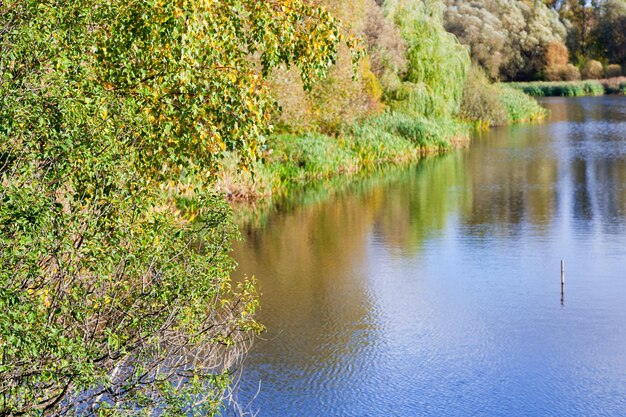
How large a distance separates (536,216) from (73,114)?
20.9 meters

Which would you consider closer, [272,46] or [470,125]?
[272,46]

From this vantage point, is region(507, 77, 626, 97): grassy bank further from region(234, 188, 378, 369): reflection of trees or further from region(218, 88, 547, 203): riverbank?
region(234, 188, 378, 369): reflection of trees

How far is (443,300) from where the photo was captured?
62.0 ft

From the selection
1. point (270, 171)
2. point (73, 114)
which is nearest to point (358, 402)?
point (73, 114)

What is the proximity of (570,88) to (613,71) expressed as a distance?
36.2 ft

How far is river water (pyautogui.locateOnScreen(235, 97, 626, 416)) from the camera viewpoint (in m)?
14.2

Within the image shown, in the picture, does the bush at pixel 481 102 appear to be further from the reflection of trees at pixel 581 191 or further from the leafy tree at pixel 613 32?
the leafy tree at pixel 613 32

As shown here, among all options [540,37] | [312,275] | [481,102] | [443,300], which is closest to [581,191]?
[312,275]

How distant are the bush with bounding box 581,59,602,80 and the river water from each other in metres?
60.3

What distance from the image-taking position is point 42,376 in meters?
7.96

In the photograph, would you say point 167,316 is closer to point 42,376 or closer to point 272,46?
point 42,376

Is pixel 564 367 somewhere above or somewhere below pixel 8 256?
below

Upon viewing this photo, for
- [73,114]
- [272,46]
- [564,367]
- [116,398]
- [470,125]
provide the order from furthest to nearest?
[470,125]
[564,367]
[272,46]
[116,398]
[73,114]

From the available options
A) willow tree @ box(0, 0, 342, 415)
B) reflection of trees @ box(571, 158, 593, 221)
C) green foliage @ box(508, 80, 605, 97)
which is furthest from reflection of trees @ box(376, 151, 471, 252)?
green foliage @ box(508, 80, 605, 97)
